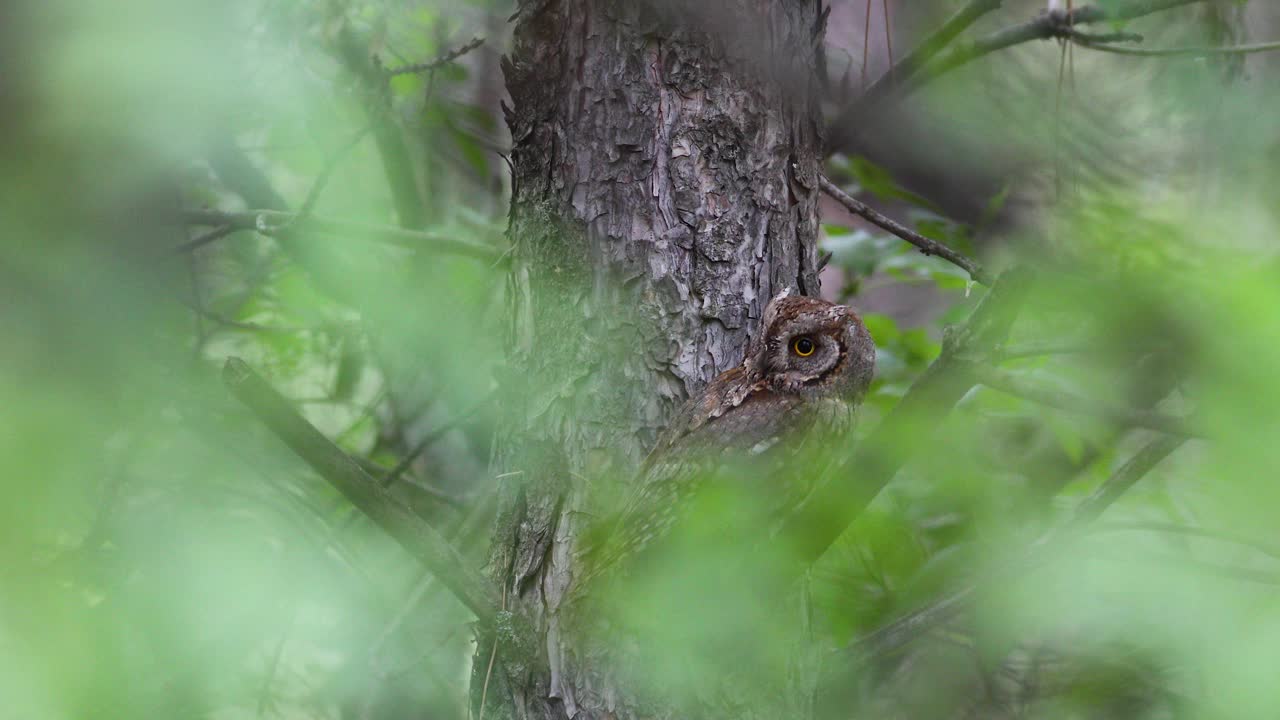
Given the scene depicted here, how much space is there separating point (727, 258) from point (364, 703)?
1.93m

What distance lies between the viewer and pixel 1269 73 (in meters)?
3.55

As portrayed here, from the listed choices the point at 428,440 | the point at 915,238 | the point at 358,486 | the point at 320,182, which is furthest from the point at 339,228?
the point at 915,238

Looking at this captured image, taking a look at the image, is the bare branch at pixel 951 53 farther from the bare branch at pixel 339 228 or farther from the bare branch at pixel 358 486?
the bare branch at pixel 358 486

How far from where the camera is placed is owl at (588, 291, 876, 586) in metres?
1.69

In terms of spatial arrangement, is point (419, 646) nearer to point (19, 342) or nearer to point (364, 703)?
point (364, 703)

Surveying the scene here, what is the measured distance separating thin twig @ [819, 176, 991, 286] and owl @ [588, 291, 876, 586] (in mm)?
196

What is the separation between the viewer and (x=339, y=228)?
8.10 feet

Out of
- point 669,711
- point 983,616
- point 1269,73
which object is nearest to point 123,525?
point 669,711

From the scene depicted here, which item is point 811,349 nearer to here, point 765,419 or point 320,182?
point 765,419

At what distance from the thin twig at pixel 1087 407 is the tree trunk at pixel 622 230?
49 centimetres

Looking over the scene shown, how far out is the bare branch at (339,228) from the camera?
8.09 ft

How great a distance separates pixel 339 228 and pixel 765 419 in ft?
4.22

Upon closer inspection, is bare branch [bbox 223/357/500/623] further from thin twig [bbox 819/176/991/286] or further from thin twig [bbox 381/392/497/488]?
thin twig [bbox 381/392/497/488]

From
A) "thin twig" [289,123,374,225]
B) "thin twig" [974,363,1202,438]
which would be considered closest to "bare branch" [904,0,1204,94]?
"thin twig" [974,363,1202,438]
